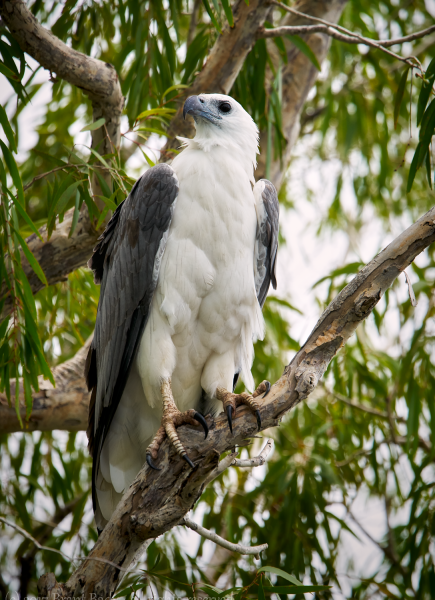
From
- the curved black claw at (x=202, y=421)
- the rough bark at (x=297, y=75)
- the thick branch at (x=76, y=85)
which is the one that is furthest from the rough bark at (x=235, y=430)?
the rough bark at (x=297, y=75)

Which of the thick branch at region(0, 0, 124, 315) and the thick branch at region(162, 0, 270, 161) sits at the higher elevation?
the thick branch at region(162, 0, 270, 161)

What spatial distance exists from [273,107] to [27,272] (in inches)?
74.6

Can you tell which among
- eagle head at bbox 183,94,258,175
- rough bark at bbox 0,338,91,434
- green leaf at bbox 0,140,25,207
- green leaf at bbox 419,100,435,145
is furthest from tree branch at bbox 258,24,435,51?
rough bark at bbox 0,338,91,434

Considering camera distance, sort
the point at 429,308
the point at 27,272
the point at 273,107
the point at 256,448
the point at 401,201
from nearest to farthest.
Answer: the point at 27,272 → the point at 273,107 → the point at 429,308 → the point at 256,448 → the point at 401,201

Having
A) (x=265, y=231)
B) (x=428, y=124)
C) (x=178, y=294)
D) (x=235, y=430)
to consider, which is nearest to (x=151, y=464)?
(x=235, y=430)

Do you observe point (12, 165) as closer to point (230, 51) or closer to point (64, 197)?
point (64, 197)

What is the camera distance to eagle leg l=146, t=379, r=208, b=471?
2.14 m

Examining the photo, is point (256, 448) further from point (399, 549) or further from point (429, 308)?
point (429, 308)

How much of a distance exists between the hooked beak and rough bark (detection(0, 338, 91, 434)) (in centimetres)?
188

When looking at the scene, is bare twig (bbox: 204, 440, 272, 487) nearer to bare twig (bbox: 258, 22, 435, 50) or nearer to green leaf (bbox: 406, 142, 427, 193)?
green leaf (bbox: 406, 142, 427, 193)

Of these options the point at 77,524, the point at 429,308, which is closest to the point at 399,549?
the point at 429,308

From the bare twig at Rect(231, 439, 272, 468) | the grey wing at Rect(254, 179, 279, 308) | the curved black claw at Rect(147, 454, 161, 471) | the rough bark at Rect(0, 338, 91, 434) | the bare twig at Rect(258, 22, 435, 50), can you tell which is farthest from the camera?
the rough bark at Rect(0, 338, 91, 434)

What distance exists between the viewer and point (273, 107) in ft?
11.9

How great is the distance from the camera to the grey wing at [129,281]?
2.60 metres
